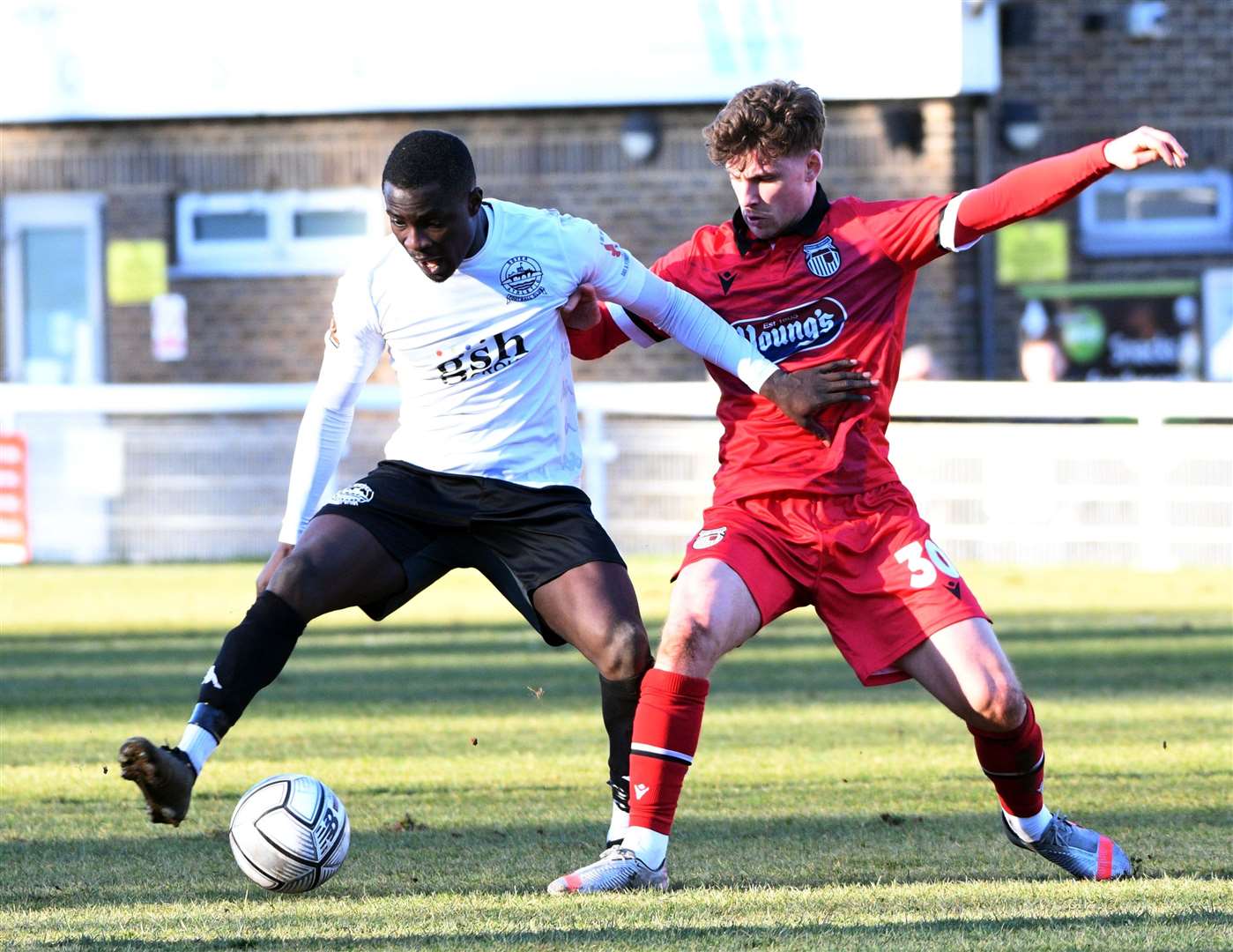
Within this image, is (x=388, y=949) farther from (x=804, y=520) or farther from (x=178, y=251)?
(x=178, y=251)

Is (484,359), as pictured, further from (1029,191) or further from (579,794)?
(579,794)

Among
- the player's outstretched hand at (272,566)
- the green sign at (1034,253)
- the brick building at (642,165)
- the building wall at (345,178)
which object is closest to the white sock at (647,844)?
the player's outstretched hand at (272,566)

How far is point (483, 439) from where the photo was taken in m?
5.90

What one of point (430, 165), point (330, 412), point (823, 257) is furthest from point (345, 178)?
point (430, 165)

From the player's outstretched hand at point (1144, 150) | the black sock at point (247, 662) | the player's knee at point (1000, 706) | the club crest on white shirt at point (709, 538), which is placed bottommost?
the player's knee at point (1000, 706)

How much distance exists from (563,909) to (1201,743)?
394 centimetres

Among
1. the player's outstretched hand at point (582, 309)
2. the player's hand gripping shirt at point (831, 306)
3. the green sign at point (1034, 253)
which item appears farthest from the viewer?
the green sign at point (1034, 253)

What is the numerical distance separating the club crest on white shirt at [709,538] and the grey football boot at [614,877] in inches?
32.9

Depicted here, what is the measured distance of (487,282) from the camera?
5.83m

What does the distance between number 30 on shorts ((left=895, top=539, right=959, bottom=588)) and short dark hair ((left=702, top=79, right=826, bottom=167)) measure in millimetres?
1105

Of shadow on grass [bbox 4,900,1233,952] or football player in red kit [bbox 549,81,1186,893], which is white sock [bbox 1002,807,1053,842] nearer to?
football player in red kit [bbox 549,81,1186,893]

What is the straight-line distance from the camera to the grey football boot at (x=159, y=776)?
5.07 metres

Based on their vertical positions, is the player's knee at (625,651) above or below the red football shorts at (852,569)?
below

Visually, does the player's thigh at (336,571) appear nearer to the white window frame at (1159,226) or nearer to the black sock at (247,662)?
the black sock at (247,662)
